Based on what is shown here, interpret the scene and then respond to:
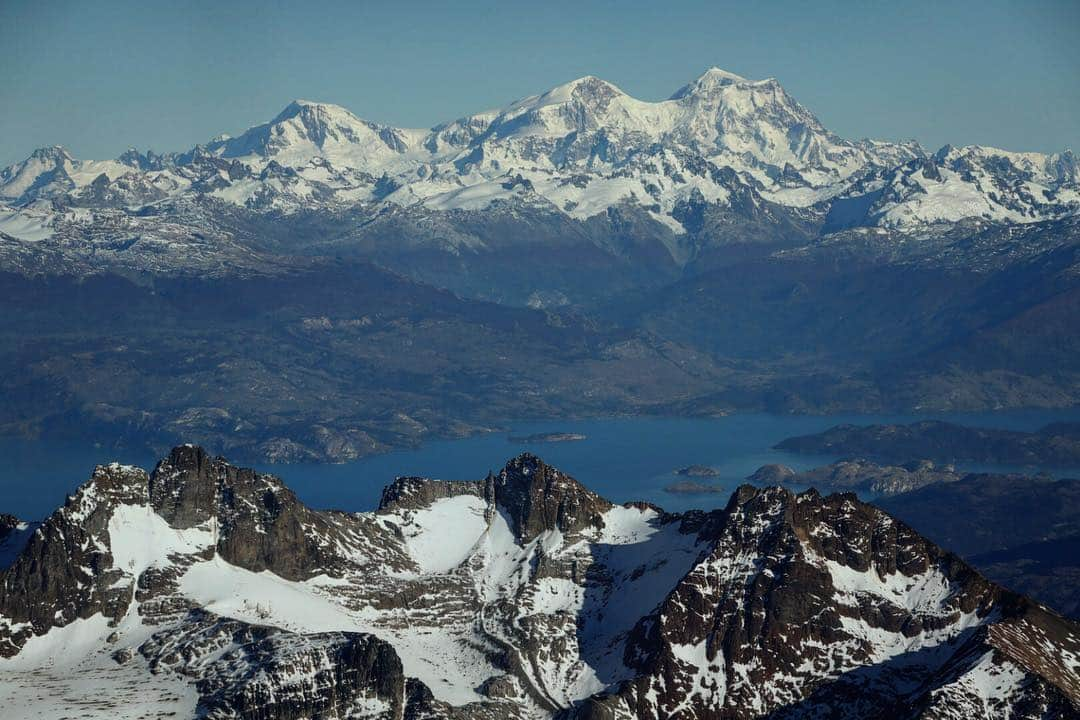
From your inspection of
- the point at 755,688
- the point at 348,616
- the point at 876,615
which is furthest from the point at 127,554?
the point at 876,615

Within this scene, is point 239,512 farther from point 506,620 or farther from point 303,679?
point 303,679

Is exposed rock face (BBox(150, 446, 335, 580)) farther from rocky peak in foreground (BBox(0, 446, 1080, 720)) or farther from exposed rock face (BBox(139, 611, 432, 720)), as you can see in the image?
exposed rock face (BBox(139, 611, 432, 720))

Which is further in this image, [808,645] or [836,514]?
[836,514]

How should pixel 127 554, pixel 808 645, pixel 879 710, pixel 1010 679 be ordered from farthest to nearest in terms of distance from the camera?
1. pixel 127 554
2. pixel 808 645
3. pixel 879 710
4. pixel 1010 679

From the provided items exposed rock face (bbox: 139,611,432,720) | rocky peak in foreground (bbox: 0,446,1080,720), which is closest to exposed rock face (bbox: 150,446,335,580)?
rocky peak in foreground (bbox: 0,446,1080,720)

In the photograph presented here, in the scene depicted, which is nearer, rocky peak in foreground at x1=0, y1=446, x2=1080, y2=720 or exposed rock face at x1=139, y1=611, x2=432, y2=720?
exposed rock face at x1=139, y1=611, x2=432, y2=720

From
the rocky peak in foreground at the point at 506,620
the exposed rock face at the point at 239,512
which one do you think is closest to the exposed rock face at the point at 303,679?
the rocky peak in foreground at the point at 506,620

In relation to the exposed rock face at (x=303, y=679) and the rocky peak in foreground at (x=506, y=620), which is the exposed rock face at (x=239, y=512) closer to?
the rocky peak in foreground at (x=506, y=620)

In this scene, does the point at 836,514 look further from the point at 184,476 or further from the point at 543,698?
the point at 184,476
